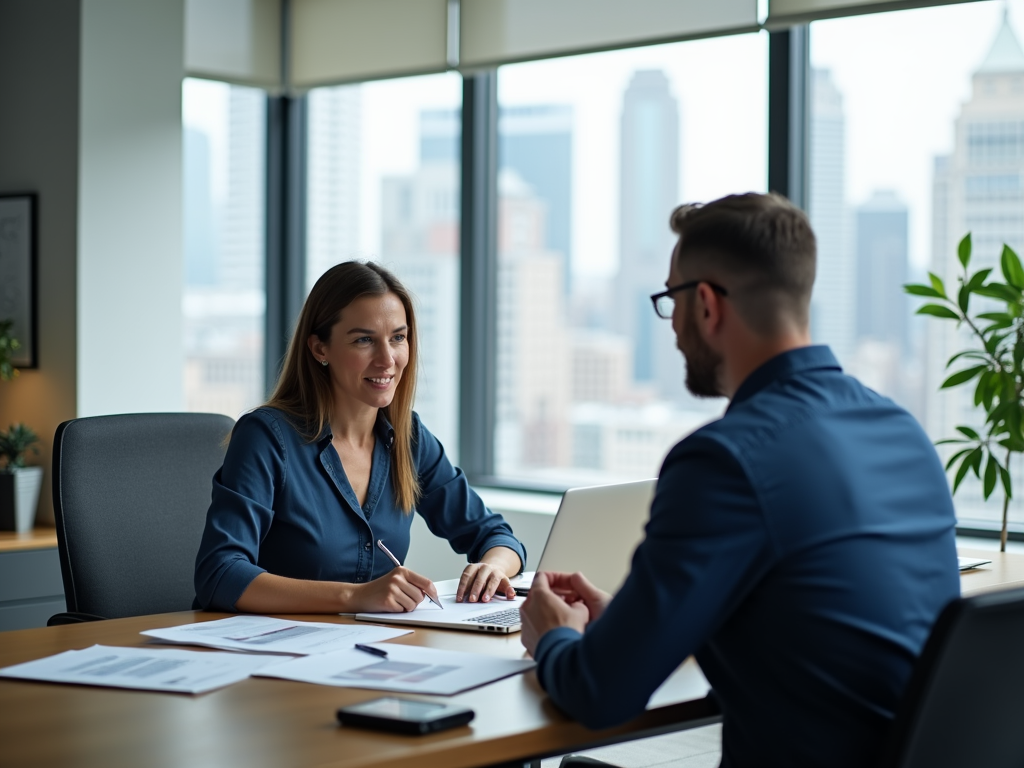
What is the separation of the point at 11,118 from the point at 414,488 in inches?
101

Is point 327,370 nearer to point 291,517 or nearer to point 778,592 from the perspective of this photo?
point 291,517

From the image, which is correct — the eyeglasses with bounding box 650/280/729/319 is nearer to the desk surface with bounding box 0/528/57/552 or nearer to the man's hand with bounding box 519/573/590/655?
the man's hand with bounding box 519/573/590/655

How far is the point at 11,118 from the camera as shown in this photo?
166 inches

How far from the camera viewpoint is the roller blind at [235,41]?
4.78m

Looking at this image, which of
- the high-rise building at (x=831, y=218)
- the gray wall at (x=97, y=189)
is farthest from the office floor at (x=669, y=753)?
the gray wall at (x=97, y=189)

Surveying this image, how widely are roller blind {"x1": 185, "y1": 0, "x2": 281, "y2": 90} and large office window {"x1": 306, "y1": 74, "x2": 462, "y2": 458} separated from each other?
307mm

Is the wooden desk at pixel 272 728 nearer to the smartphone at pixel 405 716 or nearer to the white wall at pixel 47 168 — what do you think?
the smartphone at pixel 405 716

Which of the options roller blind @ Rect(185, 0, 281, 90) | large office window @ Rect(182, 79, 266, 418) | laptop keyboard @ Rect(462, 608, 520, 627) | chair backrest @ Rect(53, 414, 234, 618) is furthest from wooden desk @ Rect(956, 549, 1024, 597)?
roller blind @ Rect(185, 0, 281, 90)

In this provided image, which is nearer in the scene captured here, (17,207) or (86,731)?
(86,731)

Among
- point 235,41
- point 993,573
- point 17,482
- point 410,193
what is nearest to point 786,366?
point 993,573

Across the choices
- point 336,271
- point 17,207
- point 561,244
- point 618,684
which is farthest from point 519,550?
point 17,207

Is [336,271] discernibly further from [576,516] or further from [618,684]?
[618,684]

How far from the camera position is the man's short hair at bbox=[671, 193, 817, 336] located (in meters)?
1.42

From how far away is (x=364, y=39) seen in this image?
4.90m
